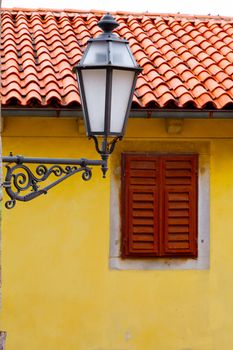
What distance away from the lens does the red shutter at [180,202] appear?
9.85 metres

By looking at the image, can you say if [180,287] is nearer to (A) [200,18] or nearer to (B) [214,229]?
(B) [214,229]

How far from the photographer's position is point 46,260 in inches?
381

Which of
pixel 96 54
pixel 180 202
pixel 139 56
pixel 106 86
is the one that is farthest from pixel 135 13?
pixel 106 86

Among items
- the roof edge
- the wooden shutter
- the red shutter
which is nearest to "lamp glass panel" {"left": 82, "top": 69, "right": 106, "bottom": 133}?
the wooden shutter

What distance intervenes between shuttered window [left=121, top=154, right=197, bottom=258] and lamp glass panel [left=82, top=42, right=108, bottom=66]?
398cm

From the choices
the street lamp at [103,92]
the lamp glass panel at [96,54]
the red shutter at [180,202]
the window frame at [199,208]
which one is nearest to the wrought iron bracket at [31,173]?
the street lamp at [103,92]

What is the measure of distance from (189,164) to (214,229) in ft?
2.20

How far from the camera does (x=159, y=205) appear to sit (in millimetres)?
9844

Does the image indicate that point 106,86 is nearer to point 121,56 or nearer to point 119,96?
point 119,96

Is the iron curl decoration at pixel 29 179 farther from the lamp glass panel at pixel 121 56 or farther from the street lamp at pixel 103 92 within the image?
the lamp glass panel at pixel 121 56

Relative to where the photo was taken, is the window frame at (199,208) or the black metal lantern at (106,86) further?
the window frame at (199,208)

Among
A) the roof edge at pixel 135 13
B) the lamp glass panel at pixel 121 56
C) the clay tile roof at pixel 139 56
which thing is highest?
the roof edge at pixel 135 13

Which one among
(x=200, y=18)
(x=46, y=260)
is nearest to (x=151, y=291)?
(x=46, y=260)

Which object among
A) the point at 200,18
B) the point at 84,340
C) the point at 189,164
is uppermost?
the point at 200,18
